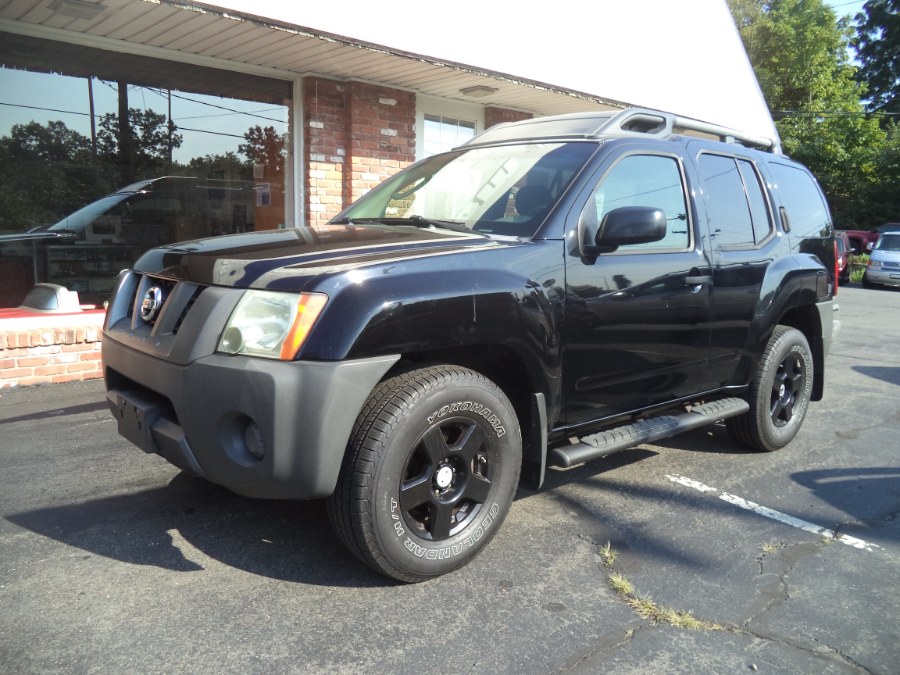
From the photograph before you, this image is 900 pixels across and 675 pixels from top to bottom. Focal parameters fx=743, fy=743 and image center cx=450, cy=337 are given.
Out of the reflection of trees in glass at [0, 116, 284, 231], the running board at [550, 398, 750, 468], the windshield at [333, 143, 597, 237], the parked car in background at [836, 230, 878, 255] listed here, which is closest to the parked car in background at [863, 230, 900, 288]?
the parked car in background at [836, 230, 878, 255]

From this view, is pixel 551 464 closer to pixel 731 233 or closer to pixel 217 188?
pixel 731 233

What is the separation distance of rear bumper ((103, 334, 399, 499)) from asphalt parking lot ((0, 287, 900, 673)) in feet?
1.74

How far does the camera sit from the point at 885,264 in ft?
70.8

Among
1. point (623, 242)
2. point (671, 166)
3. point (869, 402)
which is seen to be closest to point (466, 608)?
point (623, 242)

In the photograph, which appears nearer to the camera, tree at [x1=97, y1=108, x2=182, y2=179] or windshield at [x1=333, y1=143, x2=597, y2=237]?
windshield at [x1=333, y1=143, x2=597, y2=237]

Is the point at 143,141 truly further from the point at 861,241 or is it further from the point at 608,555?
the point at 861,241

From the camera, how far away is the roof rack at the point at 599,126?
13.3 feet

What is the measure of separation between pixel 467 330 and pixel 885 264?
22.5 m

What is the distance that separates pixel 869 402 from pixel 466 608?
5.25 metres

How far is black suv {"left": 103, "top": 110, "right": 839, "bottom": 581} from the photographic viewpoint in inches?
106

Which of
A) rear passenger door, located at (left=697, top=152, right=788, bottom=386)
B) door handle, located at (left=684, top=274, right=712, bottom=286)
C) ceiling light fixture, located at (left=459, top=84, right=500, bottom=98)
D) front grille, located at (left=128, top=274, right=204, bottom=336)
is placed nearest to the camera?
front grille, located at (left=128, top=274, right=204, bottom=336)

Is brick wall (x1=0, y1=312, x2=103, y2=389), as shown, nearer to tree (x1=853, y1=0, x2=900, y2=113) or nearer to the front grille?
the front grille

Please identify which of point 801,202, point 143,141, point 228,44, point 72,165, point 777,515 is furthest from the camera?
point 143,141

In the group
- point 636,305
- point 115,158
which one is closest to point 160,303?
point 636,305
